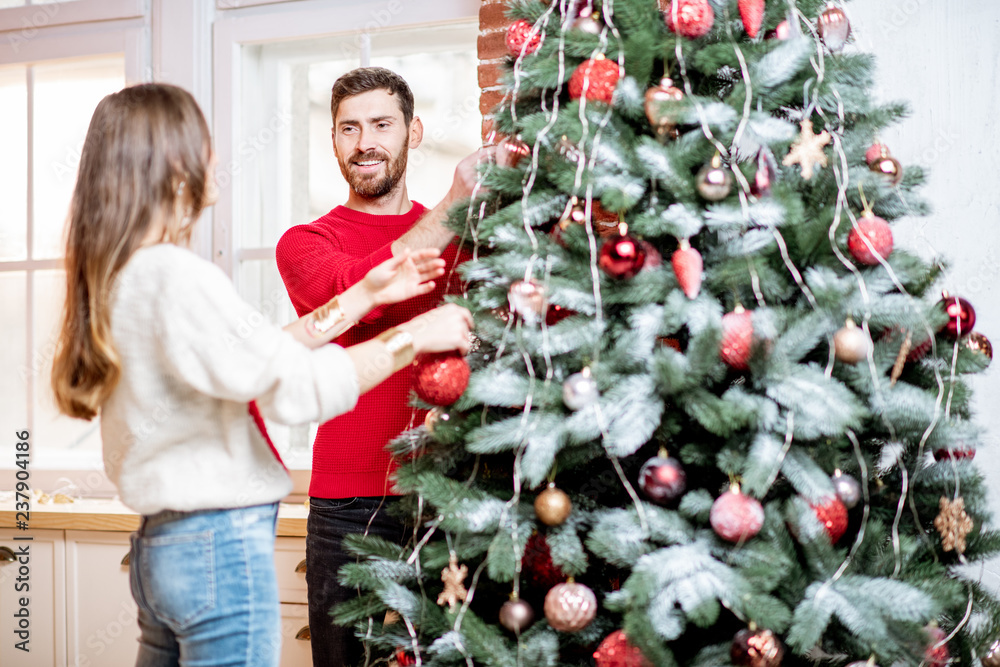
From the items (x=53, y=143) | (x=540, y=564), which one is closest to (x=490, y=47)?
(x=540, y=564)

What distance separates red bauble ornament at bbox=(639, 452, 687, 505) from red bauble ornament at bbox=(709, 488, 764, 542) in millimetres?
62

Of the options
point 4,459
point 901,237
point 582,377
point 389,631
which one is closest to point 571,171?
point 582,377

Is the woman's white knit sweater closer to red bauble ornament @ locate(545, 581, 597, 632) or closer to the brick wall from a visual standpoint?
red bauble ornament @ locate(545, 581, 597, 632)

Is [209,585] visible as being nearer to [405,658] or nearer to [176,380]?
[176,380]

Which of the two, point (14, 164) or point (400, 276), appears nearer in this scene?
point (400, 276)

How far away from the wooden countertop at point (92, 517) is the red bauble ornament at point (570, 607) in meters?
Answer: 1.20

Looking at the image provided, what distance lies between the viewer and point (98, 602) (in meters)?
2.37

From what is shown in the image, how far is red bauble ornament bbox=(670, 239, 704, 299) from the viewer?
3.76 ft

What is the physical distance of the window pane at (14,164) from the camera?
2842 millimetres

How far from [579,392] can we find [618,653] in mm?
368

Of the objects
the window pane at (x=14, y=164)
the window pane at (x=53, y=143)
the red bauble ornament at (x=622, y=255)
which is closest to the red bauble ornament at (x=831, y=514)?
the red bauble ornament at (x=622, y=255)

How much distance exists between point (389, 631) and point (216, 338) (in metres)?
0.60

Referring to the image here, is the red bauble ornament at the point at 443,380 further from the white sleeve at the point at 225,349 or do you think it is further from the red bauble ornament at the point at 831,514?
the red bauble ornament at the point at 831,514

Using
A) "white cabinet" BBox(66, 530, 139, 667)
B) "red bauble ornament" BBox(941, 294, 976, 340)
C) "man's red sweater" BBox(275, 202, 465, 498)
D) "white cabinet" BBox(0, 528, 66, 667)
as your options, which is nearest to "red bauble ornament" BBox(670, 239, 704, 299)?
"red bauble ornament" BBox(941, 294, 976, 340)
